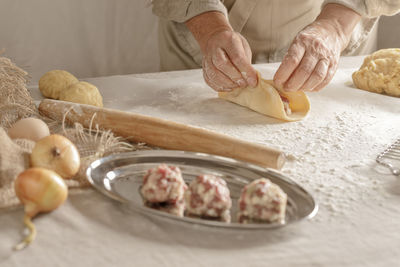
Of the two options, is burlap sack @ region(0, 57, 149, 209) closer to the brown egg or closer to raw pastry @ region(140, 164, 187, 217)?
the brown egg

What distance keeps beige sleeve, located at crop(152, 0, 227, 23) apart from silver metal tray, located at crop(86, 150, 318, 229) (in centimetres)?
77

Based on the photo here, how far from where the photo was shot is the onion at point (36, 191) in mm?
690

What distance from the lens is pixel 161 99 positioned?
4.72 feet

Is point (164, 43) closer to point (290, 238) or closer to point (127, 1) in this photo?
point (127, 1)

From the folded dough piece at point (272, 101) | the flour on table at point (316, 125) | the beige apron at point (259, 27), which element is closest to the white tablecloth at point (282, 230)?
the flour on table at point (316, 125)

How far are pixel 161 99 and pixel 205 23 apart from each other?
0.93 feet

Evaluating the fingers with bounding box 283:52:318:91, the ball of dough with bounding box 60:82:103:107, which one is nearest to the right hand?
the fingers with bounding box 283:52:318:91

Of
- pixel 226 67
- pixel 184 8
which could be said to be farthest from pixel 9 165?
pixel 184 8

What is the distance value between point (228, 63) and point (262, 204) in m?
Answer: 0.71

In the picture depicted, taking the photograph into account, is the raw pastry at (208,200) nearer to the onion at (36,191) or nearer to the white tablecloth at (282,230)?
the white tablecloth at (282,230)

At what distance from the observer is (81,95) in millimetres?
1234

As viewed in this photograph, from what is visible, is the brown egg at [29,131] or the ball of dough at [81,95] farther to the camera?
the ball of dough at [81,95]

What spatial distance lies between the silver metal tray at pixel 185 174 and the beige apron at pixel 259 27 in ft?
3.28

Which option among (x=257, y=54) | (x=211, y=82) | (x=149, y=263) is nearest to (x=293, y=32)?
(x=257, y=54)
